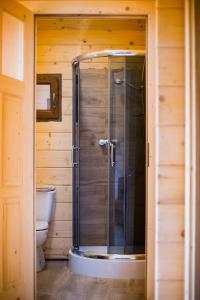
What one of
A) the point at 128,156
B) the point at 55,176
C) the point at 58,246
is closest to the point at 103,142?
the point at 128,156

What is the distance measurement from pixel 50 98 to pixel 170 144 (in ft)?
6.27

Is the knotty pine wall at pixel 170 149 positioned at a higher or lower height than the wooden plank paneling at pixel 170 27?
lower

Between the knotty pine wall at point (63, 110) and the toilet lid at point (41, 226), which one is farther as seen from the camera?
the knotty pine wall at point (63, 110)

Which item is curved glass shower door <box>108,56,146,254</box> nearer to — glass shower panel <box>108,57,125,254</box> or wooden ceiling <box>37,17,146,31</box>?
glass shower panel <box>108,57,125,254</box>

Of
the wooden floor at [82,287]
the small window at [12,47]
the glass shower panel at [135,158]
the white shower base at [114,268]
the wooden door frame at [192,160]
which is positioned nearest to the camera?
the wooden door frame at [192,160]

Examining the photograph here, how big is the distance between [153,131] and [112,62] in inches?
52.4

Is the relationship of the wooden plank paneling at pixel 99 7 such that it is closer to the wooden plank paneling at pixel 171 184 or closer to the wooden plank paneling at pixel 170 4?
the wooden plank paneling at pixel 170 4

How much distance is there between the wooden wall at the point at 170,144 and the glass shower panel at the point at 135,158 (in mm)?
1270

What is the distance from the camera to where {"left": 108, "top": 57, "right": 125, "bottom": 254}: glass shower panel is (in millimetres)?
3336

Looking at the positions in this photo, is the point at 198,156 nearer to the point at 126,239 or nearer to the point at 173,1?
the point at 173,1

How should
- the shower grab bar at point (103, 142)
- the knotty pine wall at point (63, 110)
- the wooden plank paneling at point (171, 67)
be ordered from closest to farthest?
the wooden plank paneling at point (171, 67) → the shower grab bar at point (103, 142) → the knotty pine wall at point (63, 110)

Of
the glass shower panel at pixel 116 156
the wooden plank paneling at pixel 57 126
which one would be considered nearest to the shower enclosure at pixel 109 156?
the glass shower panel at pixel 116 156

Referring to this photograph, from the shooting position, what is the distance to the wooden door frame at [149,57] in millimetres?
2213

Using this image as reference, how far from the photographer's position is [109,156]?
3.41 m
